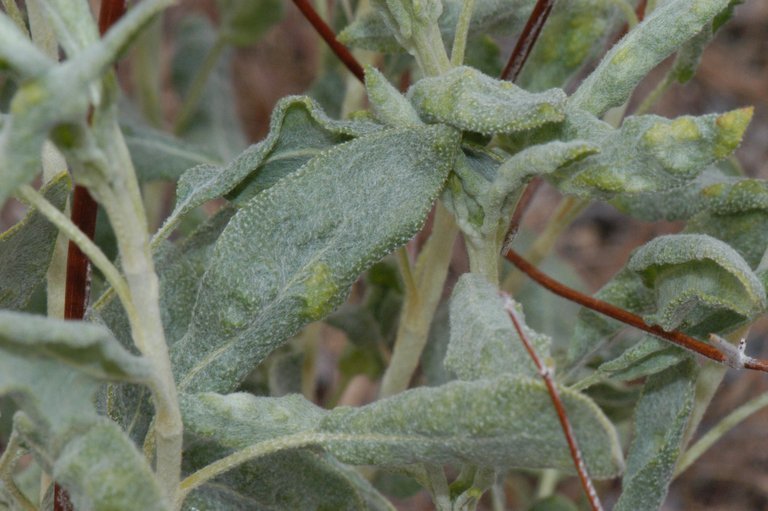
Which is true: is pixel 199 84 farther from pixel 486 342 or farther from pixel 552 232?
pixel 486 342

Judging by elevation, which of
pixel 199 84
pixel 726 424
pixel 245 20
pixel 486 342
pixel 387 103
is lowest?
pixel 726 424

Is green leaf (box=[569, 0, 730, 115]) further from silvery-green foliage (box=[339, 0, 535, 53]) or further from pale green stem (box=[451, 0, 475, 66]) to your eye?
silvery-green foliage (box=[339, 0, 535, 53])

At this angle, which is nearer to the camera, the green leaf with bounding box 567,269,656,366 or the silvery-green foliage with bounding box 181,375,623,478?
the silvery-green foliage with bounding box 181,375,623,478

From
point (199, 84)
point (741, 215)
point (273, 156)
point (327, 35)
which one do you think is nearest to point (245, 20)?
point (199, 84)

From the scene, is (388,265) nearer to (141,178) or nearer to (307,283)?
(141,178)

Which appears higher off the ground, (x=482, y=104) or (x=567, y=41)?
(x=567, y=41)

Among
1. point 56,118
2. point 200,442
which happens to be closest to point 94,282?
point 200,442

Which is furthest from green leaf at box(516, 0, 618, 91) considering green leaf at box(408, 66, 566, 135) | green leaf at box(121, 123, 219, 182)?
green leaf at box(121, 123, 219, 182)
